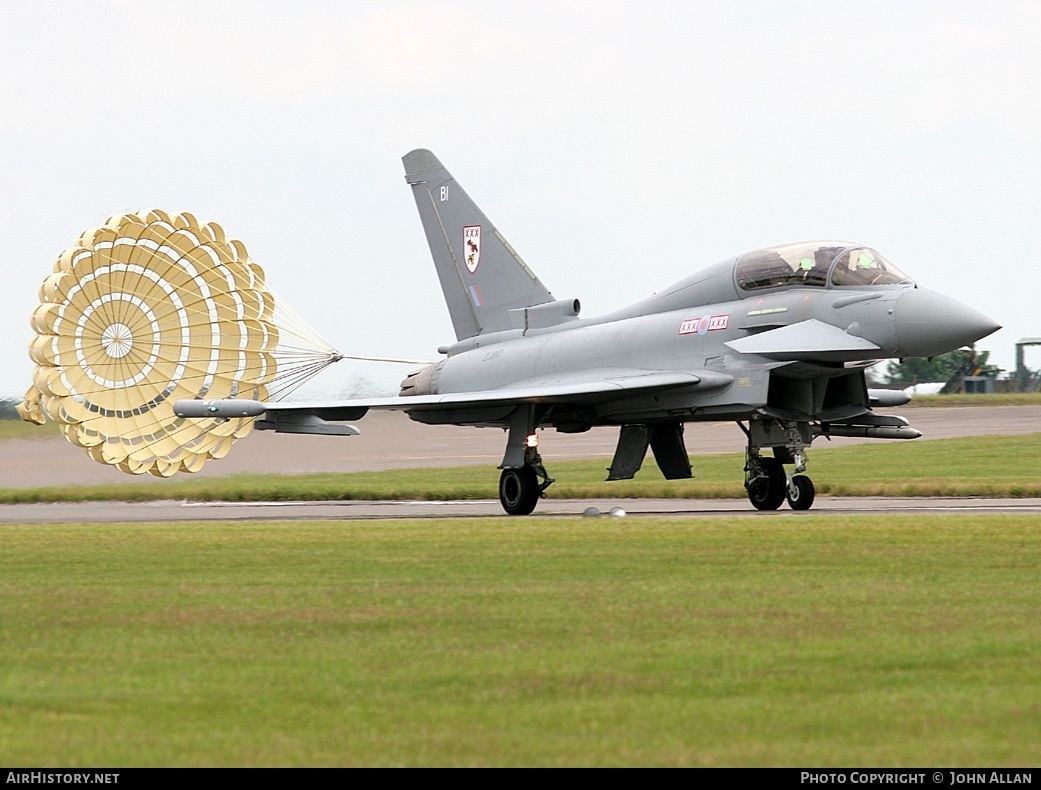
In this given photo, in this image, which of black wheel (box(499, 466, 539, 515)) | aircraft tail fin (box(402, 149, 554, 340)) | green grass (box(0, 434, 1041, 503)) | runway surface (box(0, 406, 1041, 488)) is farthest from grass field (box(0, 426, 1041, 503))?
black wheel (box(499, 466, 539, 515))

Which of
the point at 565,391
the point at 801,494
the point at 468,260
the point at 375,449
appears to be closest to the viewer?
the point at 801,494

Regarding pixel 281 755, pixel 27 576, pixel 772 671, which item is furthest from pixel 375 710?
pixel 27 576

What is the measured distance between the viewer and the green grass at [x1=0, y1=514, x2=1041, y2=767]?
16.8ft

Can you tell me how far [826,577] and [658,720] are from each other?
14.2 ft

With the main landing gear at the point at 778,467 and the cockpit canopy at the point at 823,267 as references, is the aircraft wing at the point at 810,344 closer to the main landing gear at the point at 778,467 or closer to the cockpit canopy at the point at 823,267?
the cockpit canopy at the point at 823,267

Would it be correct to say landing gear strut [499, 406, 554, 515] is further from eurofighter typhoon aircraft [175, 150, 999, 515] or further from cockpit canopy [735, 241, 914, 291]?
cockpit canopy [735, 241, 914, 291]

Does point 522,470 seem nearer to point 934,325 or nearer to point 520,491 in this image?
point 520,491

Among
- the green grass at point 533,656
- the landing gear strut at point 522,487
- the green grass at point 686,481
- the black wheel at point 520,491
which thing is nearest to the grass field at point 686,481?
the green grass at point 686,481

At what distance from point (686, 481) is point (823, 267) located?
31.9ft

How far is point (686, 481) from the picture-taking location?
27078 millimetres

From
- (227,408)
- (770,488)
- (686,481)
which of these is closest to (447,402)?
(227,408)

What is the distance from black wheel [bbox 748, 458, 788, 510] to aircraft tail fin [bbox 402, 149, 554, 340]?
5200mm

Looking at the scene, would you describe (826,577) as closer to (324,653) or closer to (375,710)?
(324,653)

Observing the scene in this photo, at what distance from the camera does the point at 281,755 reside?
498cm
